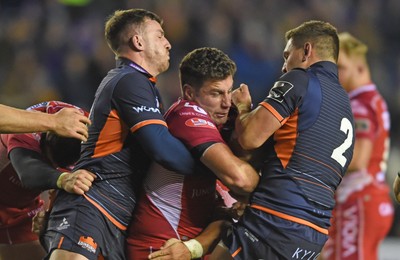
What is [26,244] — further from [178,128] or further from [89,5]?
[89,5]

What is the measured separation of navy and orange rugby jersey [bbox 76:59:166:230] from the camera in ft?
17.0

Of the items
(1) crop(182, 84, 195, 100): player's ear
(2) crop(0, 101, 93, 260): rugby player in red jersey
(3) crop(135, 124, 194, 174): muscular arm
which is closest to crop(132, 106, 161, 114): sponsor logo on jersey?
(3) crop(135, 124, 194, 174): muscular arm

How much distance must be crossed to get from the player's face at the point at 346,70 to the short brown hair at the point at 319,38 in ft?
10.3

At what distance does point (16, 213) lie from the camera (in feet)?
20.8

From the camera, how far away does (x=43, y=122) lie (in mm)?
5016

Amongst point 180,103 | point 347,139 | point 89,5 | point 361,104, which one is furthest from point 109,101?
point 89,5

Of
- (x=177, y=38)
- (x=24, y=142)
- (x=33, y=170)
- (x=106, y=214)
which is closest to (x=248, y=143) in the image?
(x=106, y=214)

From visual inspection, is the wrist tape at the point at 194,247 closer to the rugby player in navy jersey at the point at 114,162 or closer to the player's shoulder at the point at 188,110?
the rugby player in navy jersey at the point at 114,162

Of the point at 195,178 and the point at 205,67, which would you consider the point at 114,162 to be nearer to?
the point at 195,178

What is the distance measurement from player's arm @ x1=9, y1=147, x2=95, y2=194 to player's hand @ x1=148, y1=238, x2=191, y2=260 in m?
0.58

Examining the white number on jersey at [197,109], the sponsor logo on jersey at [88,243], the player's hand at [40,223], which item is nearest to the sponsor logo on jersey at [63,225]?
the sponsor logo on jersey at [88,243]

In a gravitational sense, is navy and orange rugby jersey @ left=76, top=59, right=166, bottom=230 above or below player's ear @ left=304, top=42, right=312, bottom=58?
below

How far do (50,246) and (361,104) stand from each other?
411cm

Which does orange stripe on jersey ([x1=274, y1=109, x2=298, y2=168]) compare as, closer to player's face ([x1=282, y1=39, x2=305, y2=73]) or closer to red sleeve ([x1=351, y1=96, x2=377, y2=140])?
player's face ([x1=282, y1=39, x2=305, y2=73])
